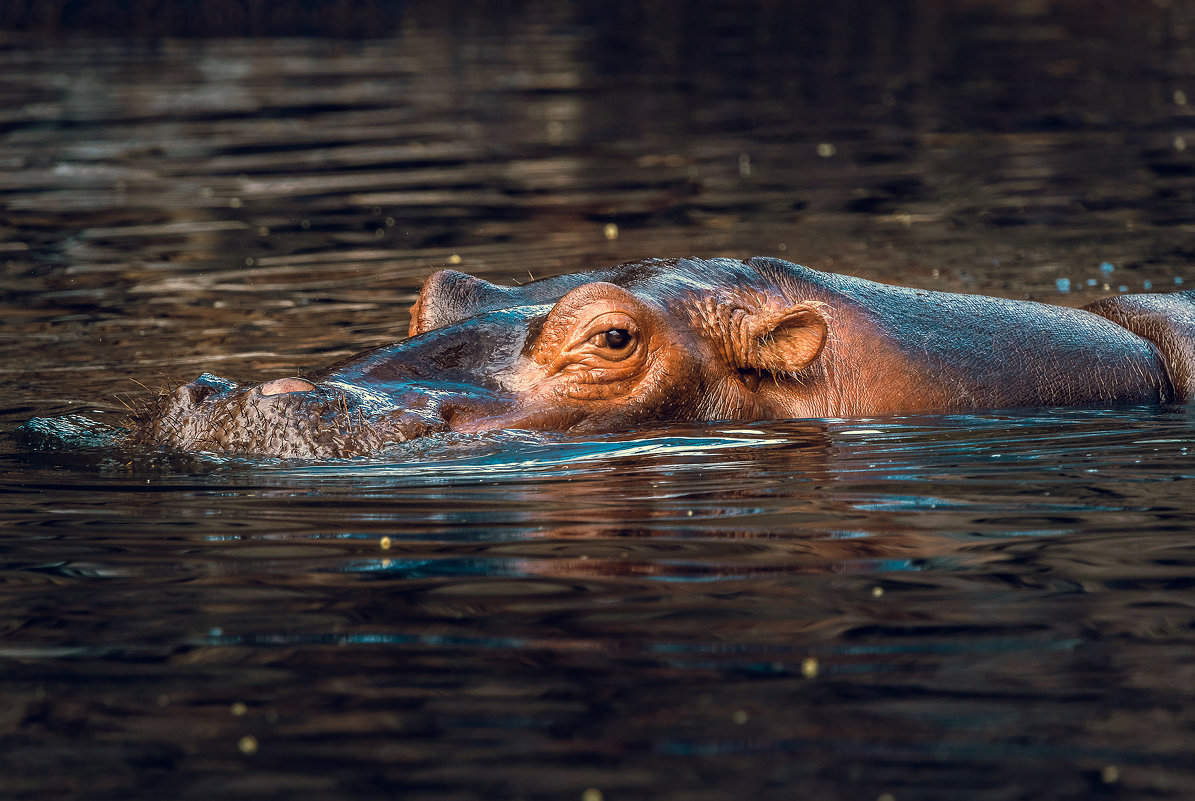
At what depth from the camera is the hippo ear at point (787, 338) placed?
6.34 meters

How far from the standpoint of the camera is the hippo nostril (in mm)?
5887

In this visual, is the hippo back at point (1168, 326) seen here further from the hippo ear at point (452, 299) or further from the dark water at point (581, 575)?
the hippo ear at point (452, 299)

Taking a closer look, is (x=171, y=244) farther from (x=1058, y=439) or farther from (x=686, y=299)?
(x=1058, y=439)

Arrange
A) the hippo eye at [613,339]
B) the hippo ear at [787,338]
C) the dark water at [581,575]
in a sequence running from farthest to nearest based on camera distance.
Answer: the hippo ear at [787,338] → the hippo eye at [613,339] → the dark water at [581,575]

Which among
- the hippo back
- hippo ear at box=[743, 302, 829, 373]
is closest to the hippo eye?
hippo ear at box=[743, 302, 829, 373]

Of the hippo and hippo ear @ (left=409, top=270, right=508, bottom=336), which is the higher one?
hippo ear @ (left=409, top=270, right=508, bottom=336)

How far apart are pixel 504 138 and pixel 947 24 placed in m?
19.8

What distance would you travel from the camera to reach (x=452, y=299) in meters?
6.86

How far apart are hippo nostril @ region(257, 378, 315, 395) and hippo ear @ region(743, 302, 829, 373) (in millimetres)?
1690

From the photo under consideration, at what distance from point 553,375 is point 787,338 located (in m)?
0.90

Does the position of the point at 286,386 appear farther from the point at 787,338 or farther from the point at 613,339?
the point at 787,338

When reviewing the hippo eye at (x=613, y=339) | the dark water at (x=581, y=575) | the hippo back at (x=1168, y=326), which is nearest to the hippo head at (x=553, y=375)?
the hippo eye at (x=613, y=339)

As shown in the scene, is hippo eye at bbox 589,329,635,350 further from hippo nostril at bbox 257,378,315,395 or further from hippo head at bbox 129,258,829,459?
hippo nostril at bbox 257,378,315,395

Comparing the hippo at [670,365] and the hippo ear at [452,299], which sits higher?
the hippo ear at [452,299]
